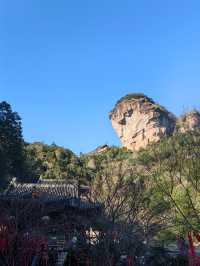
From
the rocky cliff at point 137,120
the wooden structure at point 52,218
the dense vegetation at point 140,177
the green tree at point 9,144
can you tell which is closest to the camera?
the dense vegetation at point 140,177

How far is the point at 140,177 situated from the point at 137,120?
2253 inches

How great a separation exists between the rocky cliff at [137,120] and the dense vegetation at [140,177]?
12135 millimetres

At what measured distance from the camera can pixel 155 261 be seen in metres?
11.0

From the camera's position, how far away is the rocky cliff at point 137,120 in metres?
68.8

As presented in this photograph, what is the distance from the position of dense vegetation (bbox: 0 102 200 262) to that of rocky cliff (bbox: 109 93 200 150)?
12.1m

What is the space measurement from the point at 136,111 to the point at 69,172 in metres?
30.5

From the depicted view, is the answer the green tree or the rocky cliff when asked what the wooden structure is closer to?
the green tree

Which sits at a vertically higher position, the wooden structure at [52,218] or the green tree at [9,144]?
the green tree at [9,144]

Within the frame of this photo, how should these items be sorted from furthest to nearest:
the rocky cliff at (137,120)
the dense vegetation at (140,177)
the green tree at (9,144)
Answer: the rocky cliff at (137,120)
the green tree at (9,144)
the dense vegetation at (140,177)

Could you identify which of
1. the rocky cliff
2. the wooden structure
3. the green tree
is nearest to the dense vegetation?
the green tree

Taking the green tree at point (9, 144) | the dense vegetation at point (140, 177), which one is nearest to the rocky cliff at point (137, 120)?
the dense vegetation at point (140, 177)

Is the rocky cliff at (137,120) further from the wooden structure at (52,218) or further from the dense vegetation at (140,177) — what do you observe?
the wooden structure at (52,218)

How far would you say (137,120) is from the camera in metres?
72.6

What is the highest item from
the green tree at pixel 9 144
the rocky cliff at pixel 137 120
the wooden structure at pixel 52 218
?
the rocky cliff at pixel 137 120
